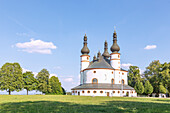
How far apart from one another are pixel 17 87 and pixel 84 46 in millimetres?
26642

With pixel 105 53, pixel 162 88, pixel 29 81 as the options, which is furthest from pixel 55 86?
pixel 162 88

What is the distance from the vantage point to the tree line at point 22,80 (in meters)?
56.8

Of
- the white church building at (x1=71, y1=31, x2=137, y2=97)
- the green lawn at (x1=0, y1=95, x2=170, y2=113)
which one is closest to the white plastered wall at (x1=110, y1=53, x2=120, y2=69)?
the white church building at (x1=71, y1=31, x2=137, y2=97)

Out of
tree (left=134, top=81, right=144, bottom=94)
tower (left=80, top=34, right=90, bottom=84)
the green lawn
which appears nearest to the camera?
the green lawn

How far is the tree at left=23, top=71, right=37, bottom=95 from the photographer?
63812mm

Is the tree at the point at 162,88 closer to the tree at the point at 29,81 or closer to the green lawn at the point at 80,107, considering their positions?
the tree at the point at 29,81

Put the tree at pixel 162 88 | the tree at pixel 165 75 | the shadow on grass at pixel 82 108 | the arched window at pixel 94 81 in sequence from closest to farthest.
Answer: the shadow on grass at pixel 82 108, the arched window at pixel 94 81, the tree at pixel 162 88, the tree at pixel 165 75

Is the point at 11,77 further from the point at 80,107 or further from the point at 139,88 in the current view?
the point at 80,107

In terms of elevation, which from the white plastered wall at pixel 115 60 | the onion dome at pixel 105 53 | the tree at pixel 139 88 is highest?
the onion dome at pixel 105 53

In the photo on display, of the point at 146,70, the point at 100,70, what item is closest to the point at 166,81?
the point at 146,70

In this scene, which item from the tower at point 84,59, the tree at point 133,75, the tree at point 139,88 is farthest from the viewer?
the tree at point 133,75

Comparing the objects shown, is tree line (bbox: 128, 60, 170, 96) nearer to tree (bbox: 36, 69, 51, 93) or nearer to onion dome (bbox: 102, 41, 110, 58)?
onion dome (bbox: 102, 41, 110, 58)

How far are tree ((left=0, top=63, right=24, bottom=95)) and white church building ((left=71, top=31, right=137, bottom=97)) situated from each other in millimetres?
17587

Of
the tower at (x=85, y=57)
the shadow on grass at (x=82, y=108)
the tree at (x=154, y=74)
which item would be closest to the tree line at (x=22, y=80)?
the tower at (x=85, y=57)
